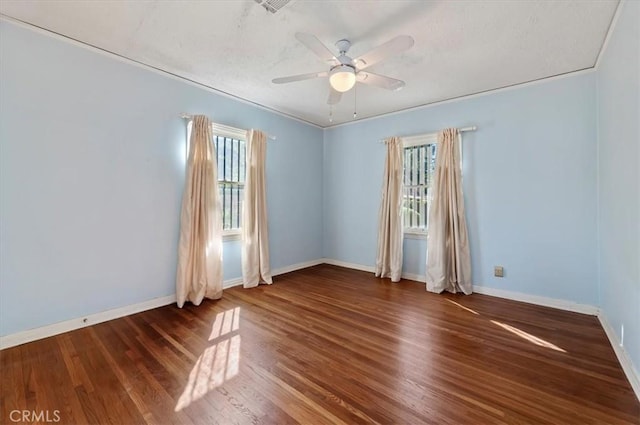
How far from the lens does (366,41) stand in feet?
8.25

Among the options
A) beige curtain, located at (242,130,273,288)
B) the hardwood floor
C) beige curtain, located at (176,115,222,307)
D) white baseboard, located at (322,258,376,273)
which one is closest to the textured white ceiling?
beige curtain, located at (176,115,222,307)

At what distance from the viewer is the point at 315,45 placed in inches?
81.5

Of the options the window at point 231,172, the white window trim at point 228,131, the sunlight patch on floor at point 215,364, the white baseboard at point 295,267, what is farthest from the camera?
the white baseboard at point 295,267

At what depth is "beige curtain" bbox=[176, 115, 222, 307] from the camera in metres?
3.24

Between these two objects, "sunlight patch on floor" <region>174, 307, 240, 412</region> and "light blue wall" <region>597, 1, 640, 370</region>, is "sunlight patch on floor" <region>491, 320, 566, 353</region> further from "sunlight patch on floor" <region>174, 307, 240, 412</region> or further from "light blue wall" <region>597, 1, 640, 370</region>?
"sunlight patch on floor" <region>174, 307, 240, 412</region>

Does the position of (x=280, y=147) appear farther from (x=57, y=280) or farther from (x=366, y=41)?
(x=57, y=280)

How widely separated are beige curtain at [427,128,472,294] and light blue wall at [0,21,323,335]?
3223 mm

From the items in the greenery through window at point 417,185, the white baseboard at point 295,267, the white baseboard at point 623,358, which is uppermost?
the greenery through window at point 417,185

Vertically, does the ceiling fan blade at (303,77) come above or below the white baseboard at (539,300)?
above

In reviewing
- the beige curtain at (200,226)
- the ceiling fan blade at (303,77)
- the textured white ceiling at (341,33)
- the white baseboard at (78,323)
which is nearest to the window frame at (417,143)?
the textured white ceiling at (341,33)

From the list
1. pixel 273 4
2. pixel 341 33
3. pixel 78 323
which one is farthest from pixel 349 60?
pixel 78 323

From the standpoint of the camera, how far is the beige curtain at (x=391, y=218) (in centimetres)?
432

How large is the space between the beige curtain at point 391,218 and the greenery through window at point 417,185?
0.15 m

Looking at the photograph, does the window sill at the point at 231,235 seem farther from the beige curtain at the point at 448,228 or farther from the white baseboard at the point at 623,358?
the white baseboard at the point at 623,358
